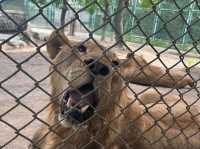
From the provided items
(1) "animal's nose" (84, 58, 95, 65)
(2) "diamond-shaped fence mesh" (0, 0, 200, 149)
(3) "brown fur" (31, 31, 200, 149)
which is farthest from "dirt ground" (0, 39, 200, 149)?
(1) "animal's nose" (84, 58, 95, 65)

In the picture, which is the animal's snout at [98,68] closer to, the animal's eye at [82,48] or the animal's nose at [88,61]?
the animal's nose at [88,61]

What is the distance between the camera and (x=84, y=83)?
113 inches

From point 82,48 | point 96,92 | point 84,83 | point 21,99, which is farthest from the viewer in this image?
point 21,99

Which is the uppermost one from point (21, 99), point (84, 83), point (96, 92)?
point (84, 83)

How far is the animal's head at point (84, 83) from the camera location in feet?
9.36

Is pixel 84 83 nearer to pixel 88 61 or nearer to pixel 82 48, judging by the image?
pixel 88 61

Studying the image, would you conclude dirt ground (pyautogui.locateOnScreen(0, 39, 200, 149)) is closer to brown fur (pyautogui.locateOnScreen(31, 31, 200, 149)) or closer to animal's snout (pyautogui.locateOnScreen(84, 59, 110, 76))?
brown fur (pyautogui.locateOnScreen(31, 31, 200, 149))

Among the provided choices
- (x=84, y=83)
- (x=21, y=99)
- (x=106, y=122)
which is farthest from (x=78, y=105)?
(x=21, y=99)

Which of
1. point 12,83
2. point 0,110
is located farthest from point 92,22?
point 0,110

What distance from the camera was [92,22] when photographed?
28.5 m

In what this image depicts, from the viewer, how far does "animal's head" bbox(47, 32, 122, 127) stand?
2.85 metres

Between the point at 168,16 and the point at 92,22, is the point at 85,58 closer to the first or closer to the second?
the point at 168,16

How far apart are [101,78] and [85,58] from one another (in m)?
0.18

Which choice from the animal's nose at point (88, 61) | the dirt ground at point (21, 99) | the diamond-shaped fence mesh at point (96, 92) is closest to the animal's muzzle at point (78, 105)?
the diamond-shaped fence mesh at point (96, 92)
